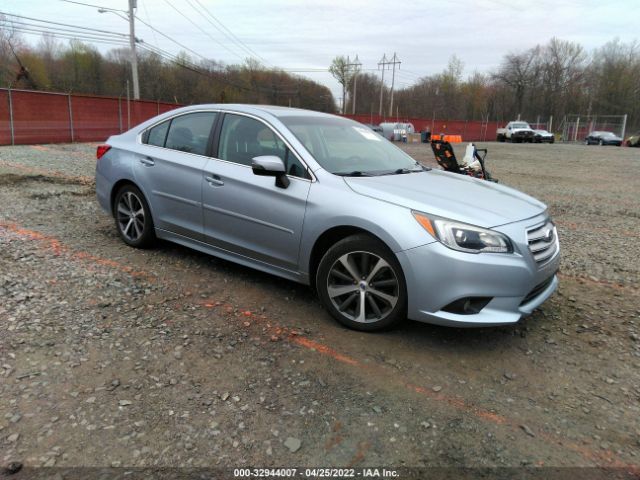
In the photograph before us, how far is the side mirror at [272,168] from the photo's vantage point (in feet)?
12.0

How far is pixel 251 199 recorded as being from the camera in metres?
3.96

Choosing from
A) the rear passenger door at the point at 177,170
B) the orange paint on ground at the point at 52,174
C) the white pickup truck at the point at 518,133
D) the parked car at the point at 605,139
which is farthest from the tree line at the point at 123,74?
the rear passenger door at the point at 177,170

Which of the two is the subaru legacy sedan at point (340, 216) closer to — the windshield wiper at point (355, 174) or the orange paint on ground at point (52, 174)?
the windshield wiper at point (355, 174)

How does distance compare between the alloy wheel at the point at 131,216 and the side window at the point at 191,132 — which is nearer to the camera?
the side window at the point at 191,132

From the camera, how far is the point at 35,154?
1425cm

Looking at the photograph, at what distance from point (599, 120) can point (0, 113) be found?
54.4 meters

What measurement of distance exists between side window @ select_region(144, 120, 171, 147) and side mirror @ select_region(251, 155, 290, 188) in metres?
1.65

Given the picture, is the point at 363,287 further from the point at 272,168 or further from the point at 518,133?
the point at 518,133

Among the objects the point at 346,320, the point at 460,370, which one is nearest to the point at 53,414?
the point at 346,320

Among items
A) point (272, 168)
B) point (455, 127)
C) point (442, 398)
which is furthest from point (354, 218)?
point (455, 127)

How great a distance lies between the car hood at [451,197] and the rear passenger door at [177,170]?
155cm

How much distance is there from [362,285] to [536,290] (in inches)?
48.5

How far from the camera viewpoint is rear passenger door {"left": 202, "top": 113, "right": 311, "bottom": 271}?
3756 millimetres

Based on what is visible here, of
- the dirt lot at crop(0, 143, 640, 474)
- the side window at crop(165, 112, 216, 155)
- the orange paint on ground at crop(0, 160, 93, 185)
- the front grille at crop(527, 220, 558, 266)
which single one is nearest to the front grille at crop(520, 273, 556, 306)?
the front grille at crop(527, 220, 558, 266)
